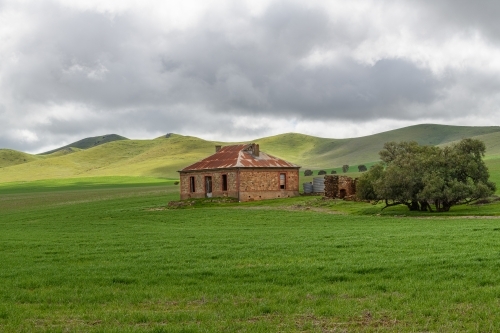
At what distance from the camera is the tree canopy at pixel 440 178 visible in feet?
118

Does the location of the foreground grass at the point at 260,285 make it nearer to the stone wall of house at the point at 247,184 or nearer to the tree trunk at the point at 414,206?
the tree trunk at the point at 414,206

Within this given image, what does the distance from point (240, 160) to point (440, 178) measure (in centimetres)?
2901

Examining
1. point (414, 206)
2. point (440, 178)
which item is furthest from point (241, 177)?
point (440, 178)

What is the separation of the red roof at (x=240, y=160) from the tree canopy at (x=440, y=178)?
2454cm

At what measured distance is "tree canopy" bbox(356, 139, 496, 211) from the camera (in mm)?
36031

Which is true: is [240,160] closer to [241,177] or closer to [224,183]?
[241,177]

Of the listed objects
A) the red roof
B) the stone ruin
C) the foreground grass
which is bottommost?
the foreground grass

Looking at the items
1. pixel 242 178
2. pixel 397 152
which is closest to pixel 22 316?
pixel 397 152

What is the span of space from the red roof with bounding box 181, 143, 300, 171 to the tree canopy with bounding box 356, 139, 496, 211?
2454 cm

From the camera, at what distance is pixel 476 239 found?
19734mm

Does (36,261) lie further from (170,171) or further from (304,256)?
(170,171)

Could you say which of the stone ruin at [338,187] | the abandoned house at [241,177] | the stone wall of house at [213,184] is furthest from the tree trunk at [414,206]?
the stone wall of house at [213,184]

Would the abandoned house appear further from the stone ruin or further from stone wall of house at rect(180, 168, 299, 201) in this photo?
the stone ruin

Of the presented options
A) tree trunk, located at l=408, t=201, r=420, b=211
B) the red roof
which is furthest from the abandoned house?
tree trunk, located at l=408, t=201, r=420, b=211
